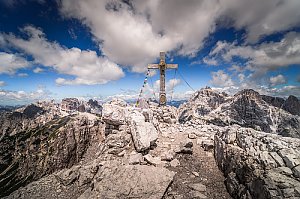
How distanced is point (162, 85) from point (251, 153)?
49.5 feet

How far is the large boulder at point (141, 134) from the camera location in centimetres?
1435


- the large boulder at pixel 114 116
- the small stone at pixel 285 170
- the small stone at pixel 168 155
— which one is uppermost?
the large boulder at pixel 114 116

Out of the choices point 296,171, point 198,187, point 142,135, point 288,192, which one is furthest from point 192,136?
point 288,192

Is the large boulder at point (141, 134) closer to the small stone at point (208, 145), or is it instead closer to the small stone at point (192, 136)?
the small stone at point (192, 136)

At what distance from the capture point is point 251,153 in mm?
9883

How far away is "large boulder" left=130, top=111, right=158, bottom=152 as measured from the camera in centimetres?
1435

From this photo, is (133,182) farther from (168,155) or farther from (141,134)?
(141,134)

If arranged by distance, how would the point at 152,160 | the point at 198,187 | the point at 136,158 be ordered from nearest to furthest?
1. the point at 198,187
2. the point at 152,160
3. the point at 136,158

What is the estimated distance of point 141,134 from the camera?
1511cm

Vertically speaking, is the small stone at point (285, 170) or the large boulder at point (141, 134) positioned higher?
the large boulder at point (141, 134)

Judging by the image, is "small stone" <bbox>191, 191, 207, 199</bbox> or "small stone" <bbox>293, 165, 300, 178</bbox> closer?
"small stone" <bbox>293, 165, 300, 178</bbox>

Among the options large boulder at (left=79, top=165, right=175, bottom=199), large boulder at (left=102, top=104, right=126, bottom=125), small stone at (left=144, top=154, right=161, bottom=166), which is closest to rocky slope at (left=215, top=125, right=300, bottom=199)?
large boulder at (left=79, top=165, right=175, bottom=199)

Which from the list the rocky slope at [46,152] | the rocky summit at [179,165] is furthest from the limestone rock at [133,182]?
the rocky slope at [46,152]

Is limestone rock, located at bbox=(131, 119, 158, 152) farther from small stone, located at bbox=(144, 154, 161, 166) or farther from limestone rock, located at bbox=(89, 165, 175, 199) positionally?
limestone rock, located at bbox=(89, 165, 175, 199)
